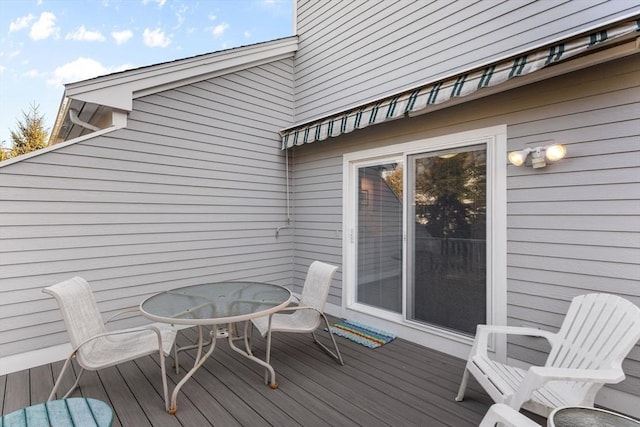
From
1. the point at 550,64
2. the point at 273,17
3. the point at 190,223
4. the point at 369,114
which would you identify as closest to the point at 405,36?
the point at 369,114

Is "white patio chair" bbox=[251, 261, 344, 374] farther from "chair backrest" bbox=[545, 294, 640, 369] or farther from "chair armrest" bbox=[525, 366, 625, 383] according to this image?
"chair backrest" bbox=[545, 294, 640, 369]

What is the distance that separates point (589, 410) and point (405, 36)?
12.8ft

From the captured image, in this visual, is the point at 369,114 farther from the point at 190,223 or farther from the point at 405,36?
the point at 190,223

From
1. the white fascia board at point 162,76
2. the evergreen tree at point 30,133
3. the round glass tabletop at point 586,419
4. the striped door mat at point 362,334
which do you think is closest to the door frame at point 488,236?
the striped door mat at point 362,334

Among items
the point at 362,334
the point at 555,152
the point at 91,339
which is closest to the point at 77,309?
the point at 91,339

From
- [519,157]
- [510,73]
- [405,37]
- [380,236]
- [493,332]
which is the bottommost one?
[493,332]

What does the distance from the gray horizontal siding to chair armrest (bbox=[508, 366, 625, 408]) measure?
2.31m

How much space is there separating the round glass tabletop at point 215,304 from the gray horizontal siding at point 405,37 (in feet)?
9.29

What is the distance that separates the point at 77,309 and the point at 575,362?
11.9 feet

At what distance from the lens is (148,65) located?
3627 mm

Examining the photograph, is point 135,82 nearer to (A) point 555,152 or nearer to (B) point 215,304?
(B) point 215,304

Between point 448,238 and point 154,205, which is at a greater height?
point 154,205

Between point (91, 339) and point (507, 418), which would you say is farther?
point (91, 339)

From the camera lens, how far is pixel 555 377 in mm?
1718
